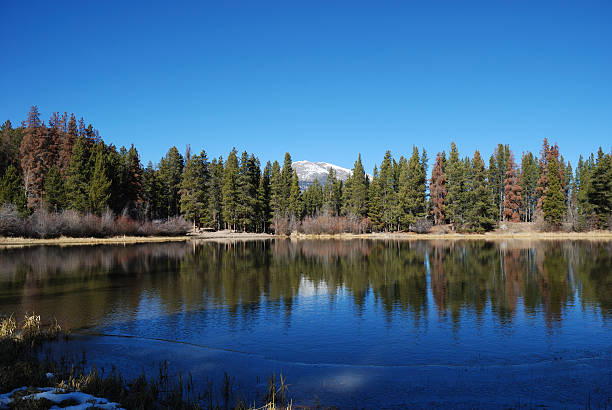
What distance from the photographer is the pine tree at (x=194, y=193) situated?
86688 mm

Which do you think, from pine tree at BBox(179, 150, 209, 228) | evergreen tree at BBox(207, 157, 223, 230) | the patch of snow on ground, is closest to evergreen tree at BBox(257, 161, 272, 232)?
evergreen tree at BBox(207, 157, 223, 230)

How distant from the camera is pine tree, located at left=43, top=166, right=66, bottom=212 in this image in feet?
216

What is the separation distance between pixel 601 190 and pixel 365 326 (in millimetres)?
77387

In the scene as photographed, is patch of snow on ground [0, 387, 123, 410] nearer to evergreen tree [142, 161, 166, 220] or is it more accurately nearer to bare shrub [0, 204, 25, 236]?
bare shrub [0, 204, 25, 236]

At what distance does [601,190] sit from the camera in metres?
74.9

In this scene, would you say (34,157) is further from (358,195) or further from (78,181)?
(358,195)

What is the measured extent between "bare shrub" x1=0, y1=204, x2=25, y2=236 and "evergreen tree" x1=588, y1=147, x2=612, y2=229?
9003cm

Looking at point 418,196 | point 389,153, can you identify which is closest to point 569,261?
point 418,196

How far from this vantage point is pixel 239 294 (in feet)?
71.2

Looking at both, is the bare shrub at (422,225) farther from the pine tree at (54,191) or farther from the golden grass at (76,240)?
the pine tree at (54,191)

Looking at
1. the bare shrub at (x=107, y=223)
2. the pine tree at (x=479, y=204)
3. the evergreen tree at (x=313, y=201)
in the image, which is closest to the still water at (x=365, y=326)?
the bare shrub at (x=107, y=223)

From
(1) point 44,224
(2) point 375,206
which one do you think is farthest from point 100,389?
(2) point 375,206

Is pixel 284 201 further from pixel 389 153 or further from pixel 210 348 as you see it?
pixel 210 348

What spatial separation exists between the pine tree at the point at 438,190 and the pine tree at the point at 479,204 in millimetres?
6032
